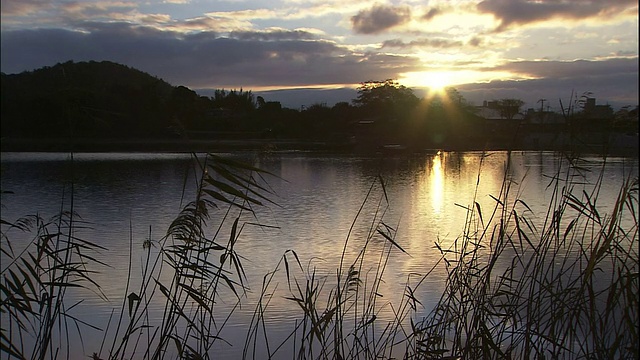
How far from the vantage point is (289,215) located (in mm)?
10891

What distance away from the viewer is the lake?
17.7 ft

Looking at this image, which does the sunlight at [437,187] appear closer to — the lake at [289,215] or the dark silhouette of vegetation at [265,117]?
the lake at [289,215]

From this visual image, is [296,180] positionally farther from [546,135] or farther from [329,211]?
[546,135]

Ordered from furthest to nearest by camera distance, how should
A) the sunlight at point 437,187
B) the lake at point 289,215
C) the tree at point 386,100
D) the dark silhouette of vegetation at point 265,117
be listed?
1. the tree at point 386,100
2. the sunlight at point 437,187
3. the lake at point 289,215
4. the dark silhouette of vegetation at point 265,117

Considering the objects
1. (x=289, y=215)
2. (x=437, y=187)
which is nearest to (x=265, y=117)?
(x=289, y=215)

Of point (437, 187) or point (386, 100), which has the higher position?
point (386, 100)

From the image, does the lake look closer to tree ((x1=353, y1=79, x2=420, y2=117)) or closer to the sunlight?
the sunlight

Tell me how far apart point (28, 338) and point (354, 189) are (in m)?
10.6

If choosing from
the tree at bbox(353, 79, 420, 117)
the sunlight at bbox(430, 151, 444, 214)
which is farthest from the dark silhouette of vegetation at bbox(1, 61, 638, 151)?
the sunlight at bbox(430, 151, 444, 214)

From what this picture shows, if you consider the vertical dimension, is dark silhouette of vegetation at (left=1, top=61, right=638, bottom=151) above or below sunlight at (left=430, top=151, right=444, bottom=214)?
above

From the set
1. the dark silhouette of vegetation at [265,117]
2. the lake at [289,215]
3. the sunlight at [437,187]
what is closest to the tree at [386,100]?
the dark silhouette of vegetation at [265,117]

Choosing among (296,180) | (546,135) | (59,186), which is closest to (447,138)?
(296,180)

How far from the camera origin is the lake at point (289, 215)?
539 cm

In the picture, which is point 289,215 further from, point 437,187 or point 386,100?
point 437,187
